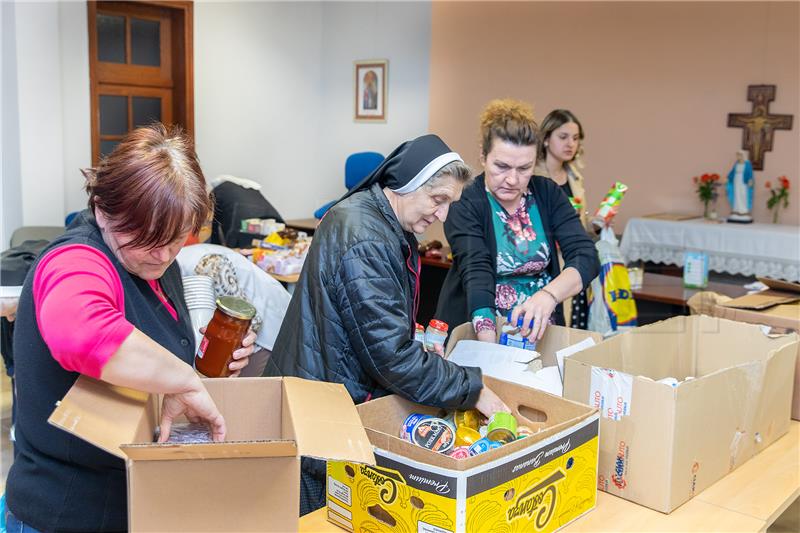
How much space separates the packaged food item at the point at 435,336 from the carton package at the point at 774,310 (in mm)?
1003

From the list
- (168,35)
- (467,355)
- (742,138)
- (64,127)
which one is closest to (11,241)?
(64,127)

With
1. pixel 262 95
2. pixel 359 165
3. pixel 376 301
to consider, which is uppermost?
pixel 262 95

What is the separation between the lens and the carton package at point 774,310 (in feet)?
7.18

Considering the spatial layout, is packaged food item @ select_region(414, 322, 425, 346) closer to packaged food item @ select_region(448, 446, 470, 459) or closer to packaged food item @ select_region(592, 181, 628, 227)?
packaged food item @ select_region(448, 446, 470, 459)

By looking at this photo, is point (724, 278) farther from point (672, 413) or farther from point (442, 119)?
point (672, 413)

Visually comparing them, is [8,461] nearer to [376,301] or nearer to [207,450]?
[376,301]

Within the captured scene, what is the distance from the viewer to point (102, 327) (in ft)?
3.50

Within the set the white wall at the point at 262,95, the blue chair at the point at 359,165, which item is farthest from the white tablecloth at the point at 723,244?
the white wall at the point at 262,95

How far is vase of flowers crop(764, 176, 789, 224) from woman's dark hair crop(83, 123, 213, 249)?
20.1ft

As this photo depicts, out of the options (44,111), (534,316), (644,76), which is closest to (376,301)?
(534,316)

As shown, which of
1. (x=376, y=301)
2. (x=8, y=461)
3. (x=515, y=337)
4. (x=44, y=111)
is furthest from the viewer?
(x=44, y=111)

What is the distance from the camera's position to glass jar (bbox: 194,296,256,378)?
4.64 ft

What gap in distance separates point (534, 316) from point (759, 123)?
5.19 meters

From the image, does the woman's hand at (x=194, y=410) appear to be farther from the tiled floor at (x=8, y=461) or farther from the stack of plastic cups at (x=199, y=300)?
the tiled floor at (x=8, y=461)
